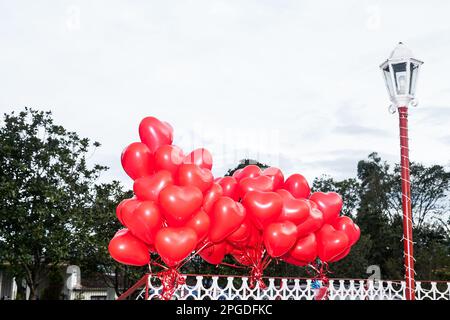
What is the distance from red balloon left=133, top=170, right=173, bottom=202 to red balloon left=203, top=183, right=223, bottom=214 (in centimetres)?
49

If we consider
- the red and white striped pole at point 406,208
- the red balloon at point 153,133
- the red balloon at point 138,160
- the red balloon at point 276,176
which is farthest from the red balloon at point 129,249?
the red and white striped pole at point 406,208

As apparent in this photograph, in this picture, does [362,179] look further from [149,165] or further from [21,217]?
[149,165]

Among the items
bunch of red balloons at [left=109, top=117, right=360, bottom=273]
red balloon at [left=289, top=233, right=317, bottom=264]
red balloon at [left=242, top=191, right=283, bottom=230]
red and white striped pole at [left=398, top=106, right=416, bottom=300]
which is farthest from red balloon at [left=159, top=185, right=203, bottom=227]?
red and white striped pole at [left=398, top=106, right=416, bottom=300]

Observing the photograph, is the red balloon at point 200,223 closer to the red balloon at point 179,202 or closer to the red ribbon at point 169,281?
the red balloon at point 179,202

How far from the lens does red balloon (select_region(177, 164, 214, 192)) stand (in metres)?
5.70

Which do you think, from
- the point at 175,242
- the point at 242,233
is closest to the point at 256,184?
the point at 242,233

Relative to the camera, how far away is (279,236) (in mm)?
6082

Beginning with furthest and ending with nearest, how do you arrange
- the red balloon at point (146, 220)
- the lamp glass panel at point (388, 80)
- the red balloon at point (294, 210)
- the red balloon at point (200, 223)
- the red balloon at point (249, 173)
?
the red balloon at point (249, 173) → the red balloon at point (294, 210) → the lamp glass panel at point (388, 80) → the red balloon at point (200, 223) → the red balloon at point (146, 220)

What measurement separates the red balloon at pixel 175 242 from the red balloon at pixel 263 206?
2.98ft

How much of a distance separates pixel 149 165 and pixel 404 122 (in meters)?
3.09

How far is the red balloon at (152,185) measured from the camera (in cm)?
568

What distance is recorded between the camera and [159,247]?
5457 millimetres

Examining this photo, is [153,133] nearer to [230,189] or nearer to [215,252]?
[230,189]
